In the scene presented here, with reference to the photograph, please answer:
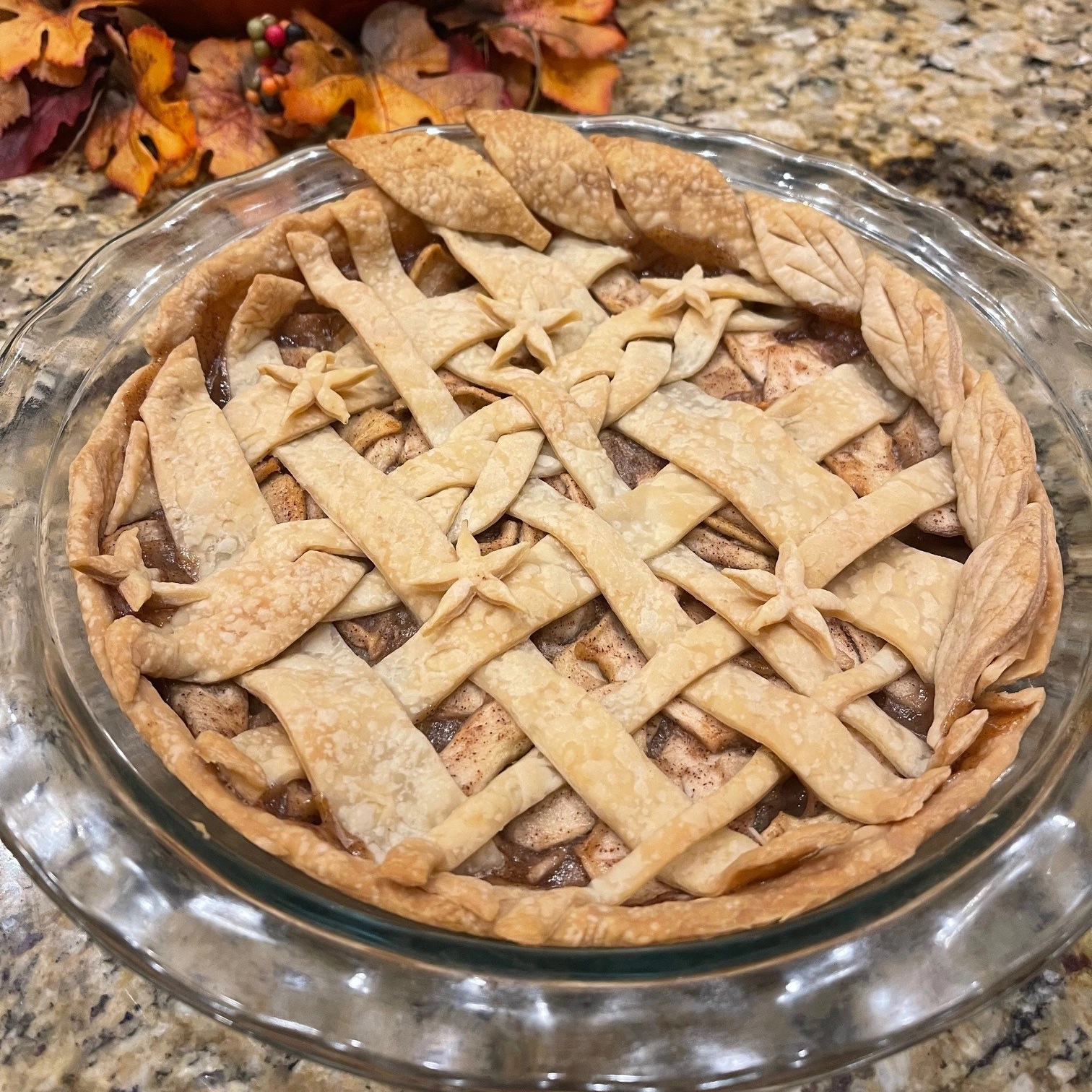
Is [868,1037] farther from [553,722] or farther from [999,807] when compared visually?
[553,722]

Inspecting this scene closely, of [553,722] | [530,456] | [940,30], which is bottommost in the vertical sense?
[553,722]

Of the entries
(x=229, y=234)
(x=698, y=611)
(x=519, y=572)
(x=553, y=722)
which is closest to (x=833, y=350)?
(x=698, y=611)

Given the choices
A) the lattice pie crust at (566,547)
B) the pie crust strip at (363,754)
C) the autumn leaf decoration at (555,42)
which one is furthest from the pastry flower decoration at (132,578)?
the autumn leaf decoration at (555,42)

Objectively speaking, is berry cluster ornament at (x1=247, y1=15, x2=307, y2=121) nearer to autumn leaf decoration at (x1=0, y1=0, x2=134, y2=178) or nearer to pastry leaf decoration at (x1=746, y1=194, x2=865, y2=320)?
autumn leaf decoration at (x1=0, y1=0, x2=134, y2=178)

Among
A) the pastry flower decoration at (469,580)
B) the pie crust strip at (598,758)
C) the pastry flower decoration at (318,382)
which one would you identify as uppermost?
the pastry flower decoration at (318,382)

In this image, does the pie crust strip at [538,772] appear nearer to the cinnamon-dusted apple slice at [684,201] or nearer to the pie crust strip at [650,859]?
the pie crust strip at [650,859]

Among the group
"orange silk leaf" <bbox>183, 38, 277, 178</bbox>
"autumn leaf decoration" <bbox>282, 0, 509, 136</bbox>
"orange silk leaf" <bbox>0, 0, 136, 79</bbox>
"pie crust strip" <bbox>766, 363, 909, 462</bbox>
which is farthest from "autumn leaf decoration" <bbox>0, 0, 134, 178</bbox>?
"pie crust strip" <bbox>766, 363, 909, 462</bbox>

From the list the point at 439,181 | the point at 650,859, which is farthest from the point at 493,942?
the point at 439,181
